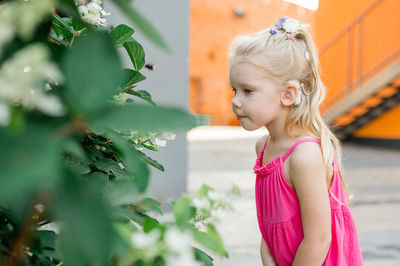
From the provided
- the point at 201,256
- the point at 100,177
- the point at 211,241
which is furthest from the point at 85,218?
the point at 100,177

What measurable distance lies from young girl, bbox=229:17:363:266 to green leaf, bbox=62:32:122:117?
3.39 ft

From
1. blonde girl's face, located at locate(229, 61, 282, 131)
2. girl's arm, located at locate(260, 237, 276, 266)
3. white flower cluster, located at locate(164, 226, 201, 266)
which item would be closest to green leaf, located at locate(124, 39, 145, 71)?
blonde girl's face, located at locate(229, 61, 282, 131)

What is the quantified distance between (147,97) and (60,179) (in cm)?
63

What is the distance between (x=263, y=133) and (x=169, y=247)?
12178 millimetres

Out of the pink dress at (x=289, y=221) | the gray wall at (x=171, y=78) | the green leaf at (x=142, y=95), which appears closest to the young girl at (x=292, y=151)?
the pink dress at (x=289, y=221)

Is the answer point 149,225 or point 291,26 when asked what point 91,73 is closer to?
point 149,225

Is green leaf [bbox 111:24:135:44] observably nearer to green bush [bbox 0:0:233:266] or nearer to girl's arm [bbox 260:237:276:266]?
green bush [bbox 0:0:233:266]

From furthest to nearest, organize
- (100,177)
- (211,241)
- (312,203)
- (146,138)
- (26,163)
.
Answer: (312,203) < (146,138) < (100,177) < (211,241) < (26,163)

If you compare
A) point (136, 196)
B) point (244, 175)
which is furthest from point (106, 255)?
point (244, 175)

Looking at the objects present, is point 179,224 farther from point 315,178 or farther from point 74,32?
point 315,178

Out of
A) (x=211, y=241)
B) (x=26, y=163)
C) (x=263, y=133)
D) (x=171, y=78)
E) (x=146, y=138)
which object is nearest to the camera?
(x=26, y=163)

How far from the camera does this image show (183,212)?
41 centimetres

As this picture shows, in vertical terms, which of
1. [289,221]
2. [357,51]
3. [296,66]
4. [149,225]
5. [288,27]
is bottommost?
[289,221]

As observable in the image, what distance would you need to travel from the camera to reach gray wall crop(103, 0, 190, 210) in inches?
130
